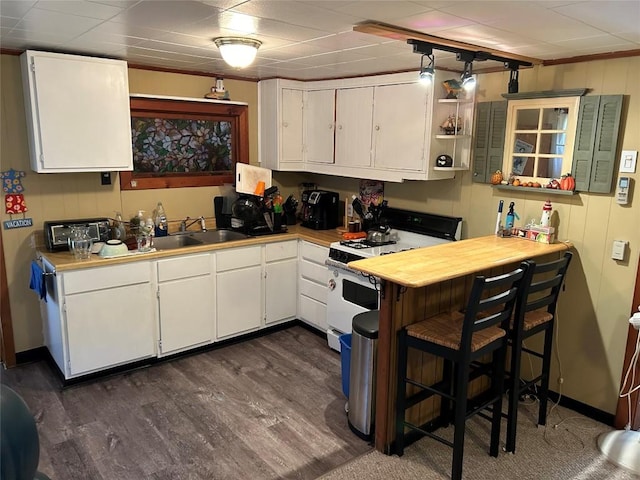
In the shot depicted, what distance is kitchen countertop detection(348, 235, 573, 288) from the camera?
2.28 metres

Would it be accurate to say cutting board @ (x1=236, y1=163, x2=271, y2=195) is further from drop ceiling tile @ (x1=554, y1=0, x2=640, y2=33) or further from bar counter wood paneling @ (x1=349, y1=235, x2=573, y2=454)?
drop ceiling tile @ (x1=554, y1=0, x2=640, y2=33)

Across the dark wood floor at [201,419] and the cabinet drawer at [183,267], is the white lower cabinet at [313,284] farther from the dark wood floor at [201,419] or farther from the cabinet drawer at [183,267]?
the cabinet drawer at [183,267]

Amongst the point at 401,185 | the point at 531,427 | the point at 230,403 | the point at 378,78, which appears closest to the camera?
the point at 531,427

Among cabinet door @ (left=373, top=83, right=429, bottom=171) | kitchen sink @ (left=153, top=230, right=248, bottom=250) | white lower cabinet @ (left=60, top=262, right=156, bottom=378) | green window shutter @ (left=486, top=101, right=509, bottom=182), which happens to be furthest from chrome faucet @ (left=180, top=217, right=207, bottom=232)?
green window shutter @ (left=486, top=101, right=509, bottom=182)

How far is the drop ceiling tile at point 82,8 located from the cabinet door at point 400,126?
81.2 inches

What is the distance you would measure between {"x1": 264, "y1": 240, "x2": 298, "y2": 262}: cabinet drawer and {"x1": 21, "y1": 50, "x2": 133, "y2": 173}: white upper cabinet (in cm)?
131

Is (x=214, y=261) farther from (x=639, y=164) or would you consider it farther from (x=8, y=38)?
(x=639, y=164)

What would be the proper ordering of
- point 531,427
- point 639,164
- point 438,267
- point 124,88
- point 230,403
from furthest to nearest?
point 124,88, point 230,403, point 531,427, point 639,164, point 438,267

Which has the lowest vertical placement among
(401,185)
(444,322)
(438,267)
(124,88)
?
(444,322)

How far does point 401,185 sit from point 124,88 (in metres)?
2.25

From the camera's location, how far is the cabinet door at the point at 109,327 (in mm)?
3188

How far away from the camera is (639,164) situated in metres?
2.69

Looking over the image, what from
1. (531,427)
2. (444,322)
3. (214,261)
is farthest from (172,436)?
(531,427)

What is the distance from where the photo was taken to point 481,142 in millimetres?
3402
